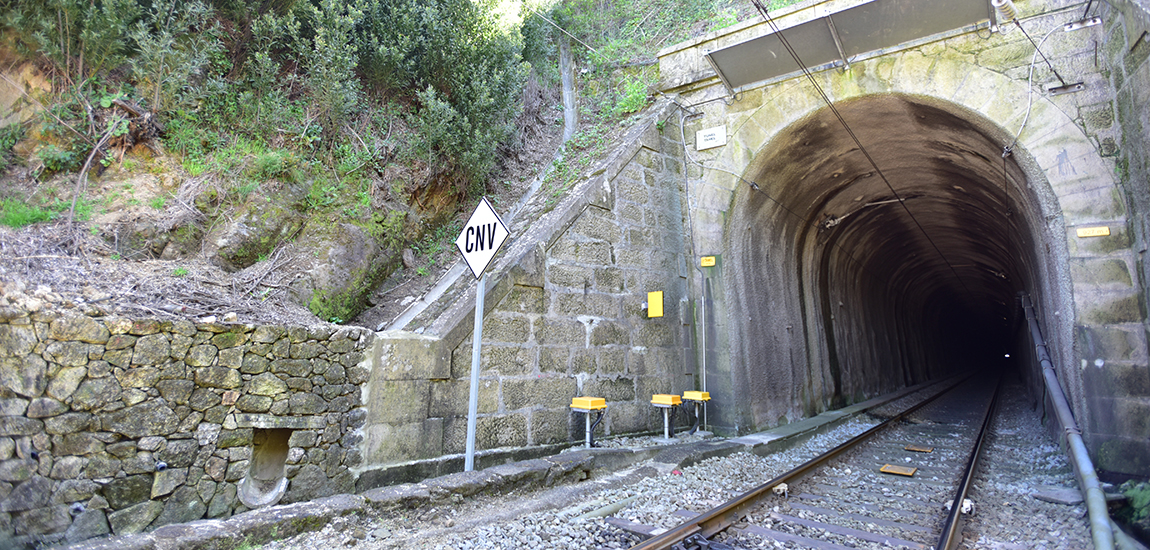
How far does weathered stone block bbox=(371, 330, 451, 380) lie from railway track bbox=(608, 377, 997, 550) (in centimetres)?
209

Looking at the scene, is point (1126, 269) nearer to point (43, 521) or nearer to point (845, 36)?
point (845, 36)

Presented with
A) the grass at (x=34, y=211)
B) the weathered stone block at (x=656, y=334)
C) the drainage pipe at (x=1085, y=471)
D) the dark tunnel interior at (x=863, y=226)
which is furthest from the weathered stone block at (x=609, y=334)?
the grass at (x=34, y=211)

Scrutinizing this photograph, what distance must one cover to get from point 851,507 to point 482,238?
13.6 feet

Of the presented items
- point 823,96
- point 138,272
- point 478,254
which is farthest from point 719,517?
point 823,96

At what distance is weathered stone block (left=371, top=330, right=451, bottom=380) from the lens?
4.95 meters

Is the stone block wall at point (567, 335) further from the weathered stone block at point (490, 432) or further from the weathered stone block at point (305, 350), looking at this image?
the weathered stone block at point (305, 350)

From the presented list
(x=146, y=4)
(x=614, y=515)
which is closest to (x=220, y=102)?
(x=146, y=4)

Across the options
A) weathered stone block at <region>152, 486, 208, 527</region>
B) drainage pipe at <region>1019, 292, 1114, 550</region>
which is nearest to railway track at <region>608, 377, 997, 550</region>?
Result: drainage pipe at <region>1019, 292, 1114, 550</region>

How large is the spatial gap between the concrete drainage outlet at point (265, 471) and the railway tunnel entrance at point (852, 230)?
5723mm

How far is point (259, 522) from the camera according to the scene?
376 centimetres

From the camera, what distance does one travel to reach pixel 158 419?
12.5ft

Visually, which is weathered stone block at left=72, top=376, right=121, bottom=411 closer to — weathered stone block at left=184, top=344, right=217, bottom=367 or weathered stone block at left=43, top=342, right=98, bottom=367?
weathered stone block at left=43, top=342, right=98, bottom=367

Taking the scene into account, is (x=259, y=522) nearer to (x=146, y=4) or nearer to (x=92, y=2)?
(x=92, y=2)

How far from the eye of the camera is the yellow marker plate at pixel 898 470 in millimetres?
6551
